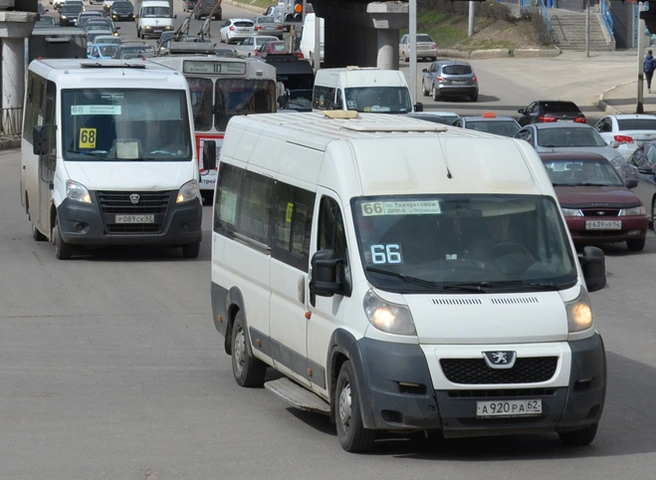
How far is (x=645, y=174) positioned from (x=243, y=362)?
45.9ft

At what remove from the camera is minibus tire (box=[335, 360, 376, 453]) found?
8.20m

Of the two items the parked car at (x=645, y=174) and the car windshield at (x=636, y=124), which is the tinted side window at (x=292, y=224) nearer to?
the parked car at (x=645, y=174)

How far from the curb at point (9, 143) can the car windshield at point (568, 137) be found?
17.4 m

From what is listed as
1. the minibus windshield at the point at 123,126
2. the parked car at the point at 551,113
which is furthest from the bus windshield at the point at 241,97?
the parked car at the point at 551,113

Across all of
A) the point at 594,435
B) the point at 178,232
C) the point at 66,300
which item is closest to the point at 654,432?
the point at 594,435

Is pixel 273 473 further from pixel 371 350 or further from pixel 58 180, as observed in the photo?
pixel 58 180

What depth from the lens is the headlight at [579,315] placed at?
8.14 meters

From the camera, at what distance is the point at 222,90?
25625mm

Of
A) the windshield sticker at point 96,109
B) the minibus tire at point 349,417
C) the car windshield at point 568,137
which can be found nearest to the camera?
the minibus tire at point 349,417

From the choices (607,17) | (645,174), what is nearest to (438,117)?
(645,174)

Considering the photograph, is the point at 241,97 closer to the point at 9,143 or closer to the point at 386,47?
the point at 9,143

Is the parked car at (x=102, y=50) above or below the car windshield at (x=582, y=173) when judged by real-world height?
above

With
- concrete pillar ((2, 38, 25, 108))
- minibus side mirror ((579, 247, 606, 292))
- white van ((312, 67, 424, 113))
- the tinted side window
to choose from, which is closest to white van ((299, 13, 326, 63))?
concrete pillar ((2, 38, 25, 108))

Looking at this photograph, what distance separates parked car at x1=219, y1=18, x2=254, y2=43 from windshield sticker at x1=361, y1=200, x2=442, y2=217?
228 feet
